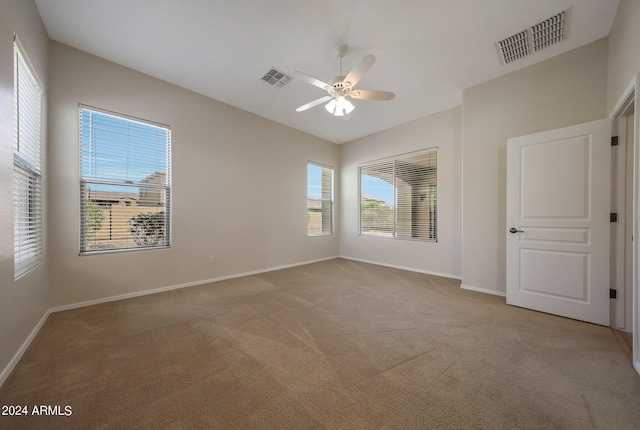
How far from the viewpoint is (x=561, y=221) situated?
8.70ft

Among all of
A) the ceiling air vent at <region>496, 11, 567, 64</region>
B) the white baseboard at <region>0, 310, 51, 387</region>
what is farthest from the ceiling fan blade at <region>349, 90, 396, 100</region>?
the white baseboard at <region>0, 310, 51, 387</region>

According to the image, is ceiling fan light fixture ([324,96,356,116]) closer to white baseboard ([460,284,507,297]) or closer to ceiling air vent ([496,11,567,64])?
ceiling air vent ([496,11,567,64])

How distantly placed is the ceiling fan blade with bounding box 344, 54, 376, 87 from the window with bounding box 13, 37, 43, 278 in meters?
2.81

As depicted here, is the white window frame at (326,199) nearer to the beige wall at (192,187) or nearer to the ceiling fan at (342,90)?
the beige wall at (192,187)

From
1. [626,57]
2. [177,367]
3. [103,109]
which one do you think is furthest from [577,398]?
[103,109]

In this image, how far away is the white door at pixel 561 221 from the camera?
2.45 meters

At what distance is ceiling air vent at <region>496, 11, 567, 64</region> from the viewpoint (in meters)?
2.40

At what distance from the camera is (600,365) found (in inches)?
69.8

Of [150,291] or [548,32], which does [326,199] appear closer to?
[150,291]

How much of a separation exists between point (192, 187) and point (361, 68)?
9.88 feet

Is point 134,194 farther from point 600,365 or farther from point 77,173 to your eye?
point 600,365

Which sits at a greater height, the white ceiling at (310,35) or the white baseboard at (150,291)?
the white ceiling at (310,35)

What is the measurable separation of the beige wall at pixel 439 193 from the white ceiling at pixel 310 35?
942 millimetres

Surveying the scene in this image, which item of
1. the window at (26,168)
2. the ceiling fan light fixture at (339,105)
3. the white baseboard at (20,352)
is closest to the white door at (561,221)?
the ceiling fan light fixture at (339,105)
